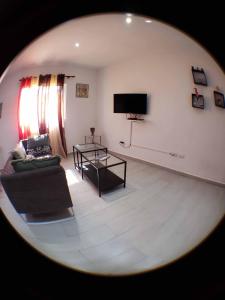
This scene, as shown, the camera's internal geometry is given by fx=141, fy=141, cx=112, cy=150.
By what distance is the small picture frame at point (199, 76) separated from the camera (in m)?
0.27

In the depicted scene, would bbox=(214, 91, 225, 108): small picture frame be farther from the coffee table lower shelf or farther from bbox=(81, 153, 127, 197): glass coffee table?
the coffee table lower shelf

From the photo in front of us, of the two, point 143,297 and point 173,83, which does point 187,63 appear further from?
point 143,297

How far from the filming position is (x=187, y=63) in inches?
12.5

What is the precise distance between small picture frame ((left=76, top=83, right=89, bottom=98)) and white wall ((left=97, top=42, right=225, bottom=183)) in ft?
→ 0.16

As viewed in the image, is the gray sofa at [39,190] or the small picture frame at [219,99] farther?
the gray sofa at [39,190]

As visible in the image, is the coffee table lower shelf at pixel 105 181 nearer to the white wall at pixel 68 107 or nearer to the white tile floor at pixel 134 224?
the white tile floor at pixel 134 224

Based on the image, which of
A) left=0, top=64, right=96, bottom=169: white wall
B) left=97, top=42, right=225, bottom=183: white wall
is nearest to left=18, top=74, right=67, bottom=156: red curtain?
left=0, top=64, right=96, bottom=169: white wall

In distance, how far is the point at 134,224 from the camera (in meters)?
0.65

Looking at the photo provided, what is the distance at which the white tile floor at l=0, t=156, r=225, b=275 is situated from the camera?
33 centimetres

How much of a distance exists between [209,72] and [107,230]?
1.81 ft

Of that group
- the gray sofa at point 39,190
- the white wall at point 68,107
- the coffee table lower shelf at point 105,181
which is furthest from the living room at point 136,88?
the coffee table lower shelf at point 105,181

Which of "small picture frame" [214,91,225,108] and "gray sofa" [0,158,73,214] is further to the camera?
"gray sofa" [0,158,73,214]

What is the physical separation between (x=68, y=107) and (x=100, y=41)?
0.64ft

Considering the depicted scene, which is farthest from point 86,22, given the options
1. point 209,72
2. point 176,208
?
point 176,208
